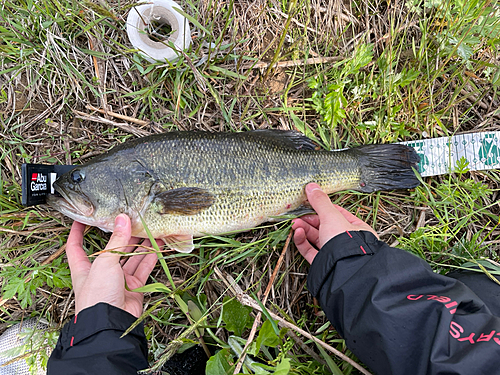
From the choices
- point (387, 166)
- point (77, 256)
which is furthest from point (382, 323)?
point (77, 256)

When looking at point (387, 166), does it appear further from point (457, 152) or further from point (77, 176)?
point (77, 176)

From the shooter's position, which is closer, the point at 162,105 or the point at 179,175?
the point at 179,175

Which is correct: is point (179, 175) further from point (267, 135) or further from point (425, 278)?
point (425, 278)

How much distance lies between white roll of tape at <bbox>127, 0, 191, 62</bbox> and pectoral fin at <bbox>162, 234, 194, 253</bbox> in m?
2.06

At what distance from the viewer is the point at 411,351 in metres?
2.22

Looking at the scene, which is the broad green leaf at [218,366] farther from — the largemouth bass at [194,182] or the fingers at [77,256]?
the fingers at [77,256]

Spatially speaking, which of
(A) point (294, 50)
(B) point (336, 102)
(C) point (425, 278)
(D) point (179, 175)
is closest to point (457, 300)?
(C) point (425, 278)

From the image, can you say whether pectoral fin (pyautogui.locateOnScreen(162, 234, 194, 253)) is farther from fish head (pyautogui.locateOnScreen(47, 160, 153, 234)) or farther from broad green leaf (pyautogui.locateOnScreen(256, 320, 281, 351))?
broad green leaf (pyautogui.locateOnScreen(256, 320, 281, 351))

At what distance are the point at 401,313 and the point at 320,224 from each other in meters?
1.04

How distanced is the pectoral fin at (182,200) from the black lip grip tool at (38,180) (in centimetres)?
117

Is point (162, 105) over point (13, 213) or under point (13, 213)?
over

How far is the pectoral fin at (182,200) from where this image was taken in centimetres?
305

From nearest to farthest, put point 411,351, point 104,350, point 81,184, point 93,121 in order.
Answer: point 411,351 → point 104,350 → point 81,184 → point 93,121

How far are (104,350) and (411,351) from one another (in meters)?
2.43
